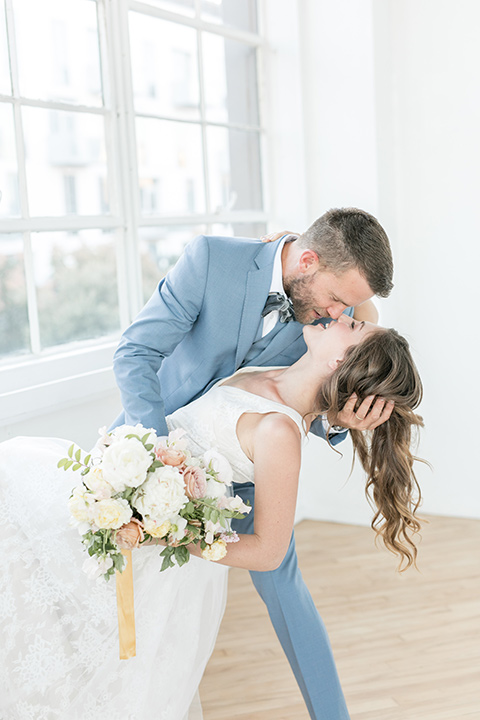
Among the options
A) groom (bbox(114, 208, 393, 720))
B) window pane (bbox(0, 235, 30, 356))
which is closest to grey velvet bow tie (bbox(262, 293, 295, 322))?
groom (bbox(114, 208, 393, 720))

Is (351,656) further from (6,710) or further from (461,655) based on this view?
(6,710)

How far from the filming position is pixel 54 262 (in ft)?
9.81

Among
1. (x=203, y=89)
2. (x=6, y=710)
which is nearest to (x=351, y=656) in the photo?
→ (x=6, y=710)

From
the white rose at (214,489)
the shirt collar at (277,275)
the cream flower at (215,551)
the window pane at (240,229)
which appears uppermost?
the window pane at (240,229)

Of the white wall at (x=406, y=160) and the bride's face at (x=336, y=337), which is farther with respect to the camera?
the white wall at (x=406, y=160)

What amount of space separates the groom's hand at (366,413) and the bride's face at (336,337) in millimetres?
127

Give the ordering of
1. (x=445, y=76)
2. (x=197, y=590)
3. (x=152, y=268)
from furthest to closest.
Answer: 1. (x=445, y=76)
2. (x=152, y=268)
3. (x=197, y=590)

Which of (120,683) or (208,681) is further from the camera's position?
(208,681)

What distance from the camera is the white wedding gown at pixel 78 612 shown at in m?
1.79

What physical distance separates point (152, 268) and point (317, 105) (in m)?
1.20

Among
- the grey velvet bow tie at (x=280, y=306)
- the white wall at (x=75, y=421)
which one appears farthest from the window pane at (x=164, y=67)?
the grey velvet bow tie at (x=280, y=306)

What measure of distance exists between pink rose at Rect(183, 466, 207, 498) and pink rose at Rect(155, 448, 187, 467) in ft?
0.09

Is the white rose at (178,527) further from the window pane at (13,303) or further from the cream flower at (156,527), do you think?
the window pane at (13,303)

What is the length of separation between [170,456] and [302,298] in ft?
2.28
